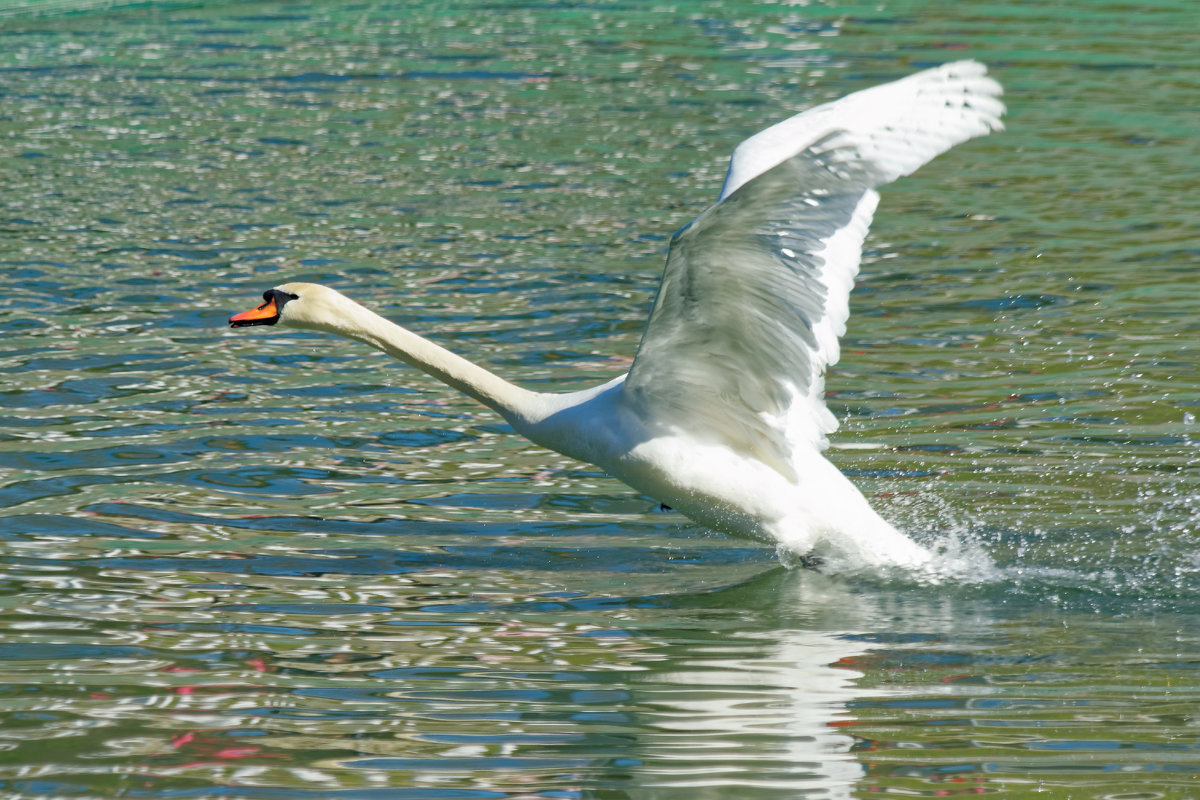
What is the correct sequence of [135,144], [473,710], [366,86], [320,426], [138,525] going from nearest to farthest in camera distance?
[473,710], [138,525], [320,426], [135,144], [366,86]

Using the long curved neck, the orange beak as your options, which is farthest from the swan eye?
the long curved neck

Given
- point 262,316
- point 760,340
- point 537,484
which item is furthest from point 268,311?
point 760,340

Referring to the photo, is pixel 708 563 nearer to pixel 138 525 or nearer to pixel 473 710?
pixel 473 710

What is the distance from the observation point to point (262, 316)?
22.3 ft

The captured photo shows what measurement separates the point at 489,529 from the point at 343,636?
57.5 inches

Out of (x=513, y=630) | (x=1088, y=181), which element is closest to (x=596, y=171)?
(x=1088, y=181)

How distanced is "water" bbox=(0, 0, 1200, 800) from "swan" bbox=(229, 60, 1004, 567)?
39 cm

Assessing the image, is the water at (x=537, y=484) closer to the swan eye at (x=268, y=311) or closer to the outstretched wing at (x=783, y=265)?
the outstretched wing at (x=783, y=265)

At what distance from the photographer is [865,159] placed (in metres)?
5.32

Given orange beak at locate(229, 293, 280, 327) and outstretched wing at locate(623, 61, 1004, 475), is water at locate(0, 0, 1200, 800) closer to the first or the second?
outstretched wing at locate(623, 61, 1004, 475)

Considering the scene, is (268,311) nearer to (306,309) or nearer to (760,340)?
(306,309)

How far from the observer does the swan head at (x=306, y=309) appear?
681 centimetres

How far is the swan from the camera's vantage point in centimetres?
538

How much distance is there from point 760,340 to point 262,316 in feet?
7.09
